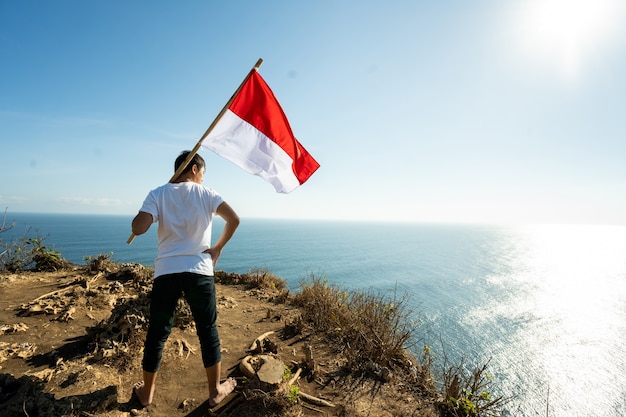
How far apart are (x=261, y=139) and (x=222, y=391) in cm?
342

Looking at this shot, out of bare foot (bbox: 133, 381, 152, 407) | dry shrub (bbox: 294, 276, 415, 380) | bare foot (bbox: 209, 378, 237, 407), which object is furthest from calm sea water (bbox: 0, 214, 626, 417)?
bare foot (bbox: 133, 381, 152, 407)

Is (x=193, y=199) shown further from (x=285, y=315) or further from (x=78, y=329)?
(x=285, y=315)

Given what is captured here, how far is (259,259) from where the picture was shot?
238ft

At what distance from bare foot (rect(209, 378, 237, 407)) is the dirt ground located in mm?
84

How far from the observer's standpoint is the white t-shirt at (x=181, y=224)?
256 centimetres

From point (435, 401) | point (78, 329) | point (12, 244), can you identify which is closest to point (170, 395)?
point (78, 329)

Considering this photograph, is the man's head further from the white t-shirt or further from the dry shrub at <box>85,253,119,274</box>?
the dry shrub at <box>85,253,119,274</box>

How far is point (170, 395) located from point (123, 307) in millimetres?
1861

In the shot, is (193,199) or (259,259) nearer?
(193,199)

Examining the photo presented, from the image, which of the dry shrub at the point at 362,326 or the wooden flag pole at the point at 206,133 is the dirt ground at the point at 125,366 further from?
the wooden flag pole at the point at 206,133

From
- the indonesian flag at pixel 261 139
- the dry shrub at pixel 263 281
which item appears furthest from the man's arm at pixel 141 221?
the dry shrub at pixel 263 281

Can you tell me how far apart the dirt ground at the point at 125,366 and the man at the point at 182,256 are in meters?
0.72

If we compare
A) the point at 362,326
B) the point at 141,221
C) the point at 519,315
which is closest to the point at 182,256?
the point at 141,221

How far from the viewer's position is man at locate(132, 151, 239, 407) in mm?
2553
